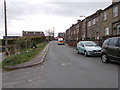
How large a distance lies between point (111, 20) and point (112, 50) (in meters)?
14.0

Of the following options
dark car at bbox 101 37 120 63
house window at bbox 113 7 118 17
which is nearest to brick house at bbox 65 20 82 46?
house window at bbox 113 7 118 17

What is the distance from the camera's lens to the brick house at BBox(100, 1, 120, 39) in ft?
60.8

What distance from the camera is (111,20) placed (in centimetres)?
2017

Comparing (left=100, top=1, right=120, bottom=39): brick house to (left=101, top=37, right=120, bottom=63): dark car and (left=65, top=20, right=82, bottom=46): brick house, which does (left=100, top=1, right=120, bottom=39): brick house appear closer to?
(left=65, top=20, right=82, bottom=46): brick house

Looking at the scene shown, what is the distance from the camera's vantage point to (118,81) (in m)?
4.89

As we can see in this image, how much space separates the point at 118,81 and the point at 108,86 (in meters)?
0.76

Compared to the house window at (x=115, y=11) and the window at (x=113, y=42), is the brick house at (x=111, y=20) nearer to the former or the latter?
the house window at (x=115, y=11)

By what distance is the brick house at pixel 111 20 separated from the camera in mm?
18531

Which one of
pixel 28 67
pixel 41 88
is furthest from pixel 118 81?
pixel 28 67

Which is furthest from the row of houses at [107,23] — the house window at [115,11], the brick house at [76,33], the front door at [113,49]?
the front door at [113,49]

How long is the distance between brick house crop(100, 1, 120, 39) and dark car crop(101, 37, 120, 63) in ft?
32.2

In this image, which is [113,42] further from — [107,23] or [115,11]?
[107,23]

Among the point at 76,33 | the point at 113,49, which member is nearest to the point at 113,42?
the point at 113,49

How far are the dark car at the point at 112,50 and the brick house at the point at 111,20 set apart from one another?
9.81m
